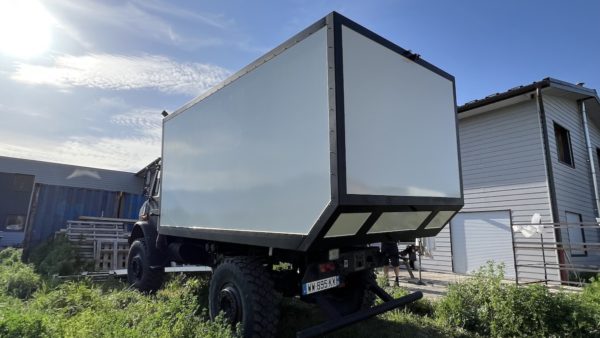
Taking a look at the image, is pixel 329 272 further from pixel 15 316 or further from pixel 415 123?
pixel 15 316

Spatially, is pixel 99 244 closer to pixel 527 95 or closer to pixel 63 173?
pixel 527 95

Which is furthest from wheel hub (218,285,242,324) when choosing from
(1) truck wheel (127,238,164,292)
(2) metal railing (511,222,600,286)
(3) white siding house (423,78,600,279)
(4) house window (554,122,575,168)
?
(4) house window (554,122,575,168)

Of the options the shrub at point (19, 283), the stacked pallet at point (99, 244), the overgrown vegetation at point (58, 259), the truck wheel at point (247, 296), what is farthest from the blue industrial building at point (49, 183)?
the truck wheel at point (247, 296)

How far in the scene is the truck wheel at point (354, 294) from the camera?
15.6 feet

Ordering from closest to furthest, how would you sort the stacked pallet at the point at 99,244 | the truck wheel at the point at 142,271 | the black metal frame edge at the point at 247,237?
the black metal frame edge at the point at 247,237 → the truck wheel at the point at 142,271 → the stacked pallet at the point at 99,244

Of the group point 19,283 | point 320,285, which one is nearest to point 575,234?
point 320,285

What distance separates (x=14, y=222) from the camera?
23547mm

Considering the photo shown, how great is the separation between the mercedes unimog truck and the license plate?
0.05ft

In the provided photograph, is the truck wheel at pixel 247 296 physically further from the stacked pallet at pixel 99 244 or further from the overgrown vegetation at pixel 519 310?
the stacked pallet at pixel 99 244

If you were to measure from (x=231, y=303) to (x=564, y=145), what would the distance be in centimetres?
1193

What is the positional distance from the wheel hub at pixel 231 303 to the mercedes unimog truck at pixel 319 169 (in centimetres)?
2

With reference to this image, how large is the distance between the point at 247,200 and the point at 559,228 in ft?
28.9

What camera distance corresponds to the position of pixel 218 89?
193 inches

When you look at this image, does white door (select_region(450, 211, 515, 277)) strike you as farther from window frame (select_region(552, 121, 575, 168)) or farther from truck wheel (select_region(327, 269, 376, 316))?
truck wheel (select_region(327, 269, 376, 316))
